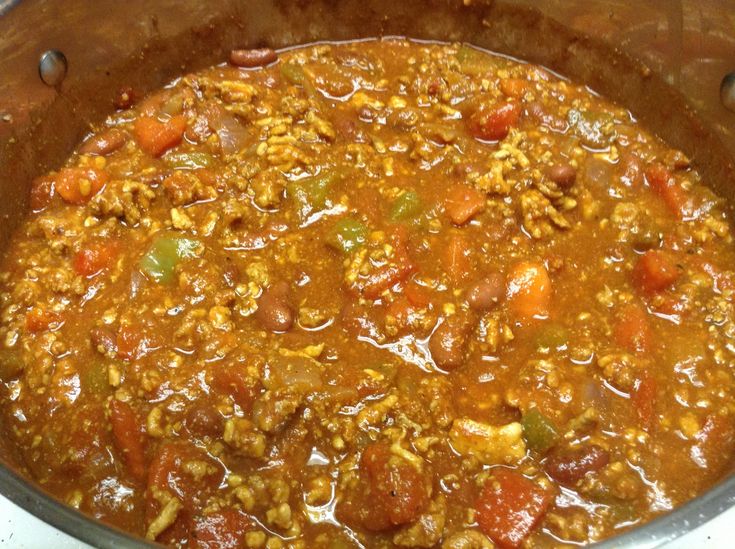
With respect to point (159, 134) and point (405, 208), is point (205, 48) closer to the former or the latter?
point (159, 134)

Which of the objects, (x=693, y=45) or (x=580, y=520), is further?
(x=693, y=45)

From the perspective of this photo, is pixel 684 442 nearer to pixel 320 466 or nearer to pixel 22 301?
pixel 320 466

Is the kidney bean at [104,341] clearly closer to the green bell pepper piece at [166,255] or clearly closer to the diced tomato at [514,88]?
the green bell pepper piece at [166,255]

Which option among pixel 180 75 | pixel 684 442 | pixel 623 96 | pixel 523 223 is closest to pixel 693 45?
pixel 623 96

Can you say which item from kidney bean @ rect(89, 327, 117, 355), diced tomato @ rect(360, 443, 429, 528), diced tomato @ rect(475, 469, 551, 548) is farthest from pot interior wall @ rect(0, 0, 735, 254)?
diced tomato @ rect(360, 443, 429, 528)

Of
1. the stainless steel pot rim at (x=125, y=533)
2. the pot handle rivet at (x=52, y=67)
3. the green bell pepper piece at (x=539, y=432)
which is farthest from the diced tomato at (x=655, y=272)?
the pot handle rivet at (x=52, y=67)

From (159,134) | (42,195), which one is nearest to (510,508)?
(159,134)
